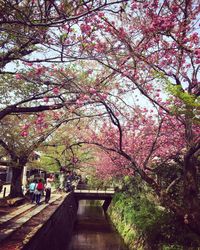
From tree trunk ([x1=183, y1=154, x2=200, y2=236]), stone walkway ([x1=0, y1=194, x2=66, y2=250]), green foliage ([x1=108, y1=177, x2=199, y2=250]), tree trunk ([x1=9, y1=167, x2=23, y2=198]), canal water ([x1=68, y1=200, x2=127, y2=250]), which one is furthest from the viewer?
tree trunk ([x1=9, y1=167, x2=23, y2=198])

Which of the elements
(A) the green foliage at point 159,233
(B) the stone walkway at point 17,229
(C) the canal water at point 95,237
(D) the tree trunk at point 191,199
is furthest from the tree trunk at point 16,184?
(D) the tree trunk at point 191,199

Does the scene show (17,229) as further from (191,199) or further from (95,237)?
(95,237)

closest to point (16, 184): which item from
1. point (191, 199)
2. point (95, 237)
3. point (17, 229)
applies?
point (95, 237)

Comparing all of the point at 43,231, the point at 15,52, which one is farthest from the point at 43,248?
the point at 15,52

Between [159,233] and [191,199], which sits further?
[159,233]

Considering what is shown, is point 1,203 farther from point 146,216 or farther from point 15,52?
point 15,52

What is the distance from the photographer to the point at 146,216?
1650 centimetres

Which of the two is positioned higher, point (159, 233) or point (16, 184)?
point (16, 184)

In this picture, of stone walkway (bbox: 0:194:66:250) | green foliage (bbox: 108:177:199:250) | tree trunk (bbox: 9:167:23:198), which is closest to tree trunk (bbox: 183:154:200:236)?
green foliage (bbox: 108:177:199:250)

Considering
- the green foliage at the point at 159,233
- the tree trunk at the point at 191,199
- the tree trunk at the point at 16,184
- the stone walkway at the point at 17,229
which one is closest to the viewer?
the stone walkway at the point at 17,229

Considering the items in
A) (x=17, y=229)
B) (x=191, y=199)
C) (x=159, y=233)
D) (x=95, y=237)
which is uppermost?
(x=191, y=199)

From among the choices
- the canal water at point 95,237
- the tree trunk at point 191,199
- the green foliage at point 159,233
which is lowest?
the canal water at point 95,237

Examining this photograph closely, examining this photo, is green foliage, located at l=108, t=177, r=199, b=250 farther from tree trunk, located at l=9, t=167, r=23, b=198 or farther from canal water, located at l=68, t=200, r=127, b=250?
tree trunk, located at l=9, t=167, r=23, b=198

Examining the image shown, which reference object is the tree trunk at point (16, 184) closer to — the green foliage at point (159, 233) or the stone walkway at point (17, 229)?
the stone walkway at point (17, 229)
